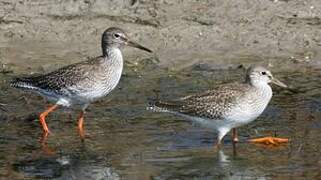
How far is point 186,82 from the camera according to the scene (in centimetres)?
1491

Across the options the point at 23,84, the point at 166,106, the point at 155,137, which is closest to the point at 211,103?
the point at 166,106

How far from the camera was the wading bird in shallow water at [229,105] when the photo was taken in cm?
1188

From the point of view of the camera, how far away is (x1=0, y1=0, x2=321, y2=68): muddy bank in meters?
15.9

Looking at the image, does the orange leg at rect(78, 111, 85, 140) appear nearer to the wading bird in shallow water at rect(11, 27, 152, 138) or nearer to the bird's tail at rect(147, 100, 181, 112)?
the wading bird in shallow water at rect(11, 27, 152, 138)

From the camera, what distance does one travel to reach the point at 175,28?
16.5m

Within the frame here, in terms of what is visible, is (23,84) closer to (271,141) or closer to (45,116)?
(45,116)

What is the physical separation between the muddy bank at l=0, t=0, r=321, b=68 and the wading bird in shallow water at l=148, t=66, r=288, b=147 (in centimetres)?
336

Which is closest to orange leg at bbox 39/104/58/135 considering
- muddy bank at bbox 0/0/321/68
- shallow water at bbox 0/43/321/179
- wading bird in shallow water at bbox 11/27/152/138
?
wading bird in shallow water at bbox 11/27/152/138

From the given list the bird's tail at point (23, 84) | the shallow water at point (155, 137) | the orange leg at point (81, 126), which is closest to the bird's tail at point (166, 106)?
the shallow water at point (155, 137)

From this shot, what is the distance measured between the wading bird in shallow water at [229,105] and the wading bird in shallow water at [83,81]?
1083 mm

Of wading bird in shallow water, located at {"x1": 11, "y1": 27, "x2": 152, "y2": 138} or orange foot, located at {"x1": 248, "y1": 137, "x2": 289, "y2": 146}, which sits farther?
wading bird in shallow water, located at {"x1": 11, "y1": 27, "x2": 152, "y2": 138}

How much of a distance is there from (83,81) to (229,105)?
2096 millimetres

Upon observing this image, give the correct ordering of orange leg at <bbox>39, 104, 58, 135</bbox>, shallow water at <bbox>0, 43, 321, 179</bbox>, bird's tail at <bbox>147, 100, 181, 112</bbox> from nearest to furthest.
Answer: shallow water at <bbox>0, 43, 321, 179</bbox> < bird's tail at <bbox>147, 100, 181, 112</bbox> < orange leg at <bbox>39, 104, 58, 135</bbox>

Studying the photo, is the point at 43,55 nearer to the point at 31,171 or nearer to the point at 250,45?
the point at 250,45
